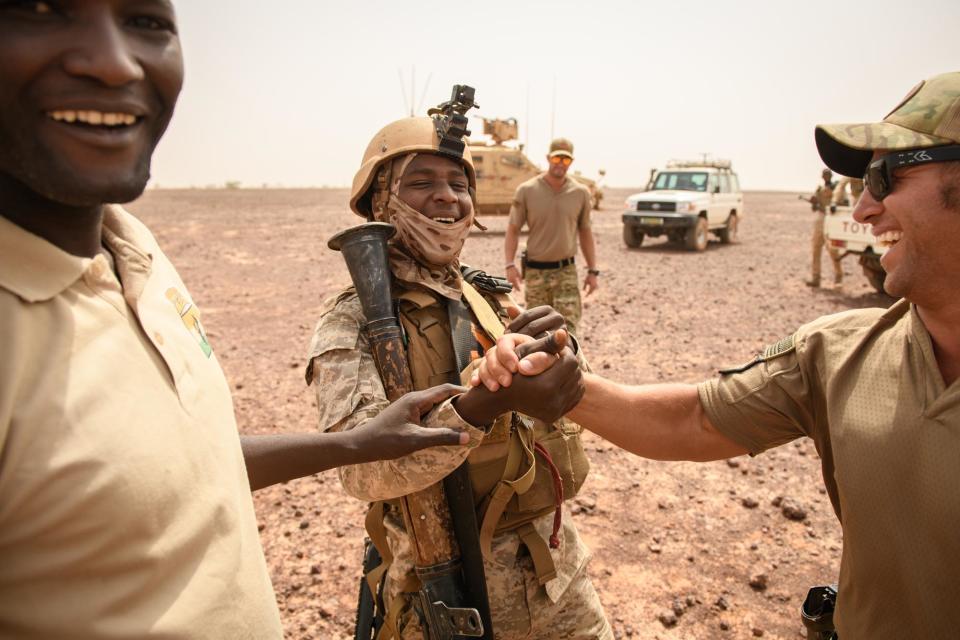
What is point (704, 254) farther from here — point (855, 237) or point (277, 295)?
point (277, 295)

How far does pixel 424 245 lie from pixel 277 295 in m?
9.74

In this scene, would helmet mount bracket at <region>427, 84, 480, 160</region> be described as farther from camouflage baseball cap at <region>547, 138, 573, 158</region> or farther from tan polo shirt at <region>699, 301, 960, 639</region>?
camouflage baseball cap at <region>547, 138, 573, 158</region>

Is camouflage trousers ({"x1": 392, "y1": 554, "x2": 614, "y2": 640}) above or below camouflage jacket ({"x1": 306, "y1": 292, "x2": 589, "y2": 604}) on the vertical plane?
below

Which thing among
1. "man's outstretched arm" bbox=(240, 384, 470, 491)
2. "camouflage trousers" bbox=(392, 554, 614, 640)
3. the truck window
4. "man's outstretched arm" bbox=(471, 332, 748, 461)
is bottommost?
the truck window

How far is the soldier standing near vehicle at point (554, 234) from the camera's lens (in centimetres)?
→ 679

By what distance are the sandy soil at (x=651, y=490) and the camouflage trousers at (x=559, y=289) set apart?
804 millimetres

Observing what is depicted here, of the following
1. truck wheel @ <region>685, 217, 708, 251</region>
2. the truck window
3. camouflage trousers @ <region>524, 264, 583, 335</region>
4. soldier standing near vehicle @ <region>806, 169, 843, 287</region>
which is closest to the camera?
camouflage trousers @ <region>524, 264, 583, 335</region>

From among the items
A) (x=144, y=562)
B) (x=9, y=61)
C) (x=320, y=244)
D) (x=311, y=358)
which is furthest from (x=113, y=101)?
(x=320, y=244)

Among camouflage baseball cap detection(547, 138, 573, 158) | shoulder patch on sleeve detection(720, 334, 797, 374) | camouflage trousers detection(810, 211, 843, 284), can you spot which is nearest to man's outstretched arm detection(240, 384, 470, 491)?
shoulder patch on sleeve detection(720, 334, 797, 374)

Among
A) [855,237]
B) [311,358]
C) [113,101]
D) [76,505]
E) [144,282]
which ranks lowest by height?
[855,237]

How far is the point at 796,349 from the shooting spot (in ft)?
6.61

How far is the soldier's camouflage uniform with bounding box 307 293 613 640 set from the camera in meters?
1.89

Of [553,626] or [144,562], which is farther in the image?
[553,626]

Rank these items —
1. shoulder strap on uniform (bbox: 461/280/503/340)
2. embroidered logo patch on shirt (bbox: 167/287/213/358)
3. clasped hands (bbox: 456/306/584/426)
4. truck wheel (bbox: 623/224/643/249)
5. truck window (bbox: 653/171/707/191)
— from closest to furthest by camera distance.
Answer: embroidered logo patch on shirt (bbox: 167/287/213/358), clasped hands (bbox: 456/306/584/426), shoulder strap on uniform (bbox: 461/280/503/340), truck wheel (bbox: 623/224/643/249), truck window (bbox: 653/171/707/191)
